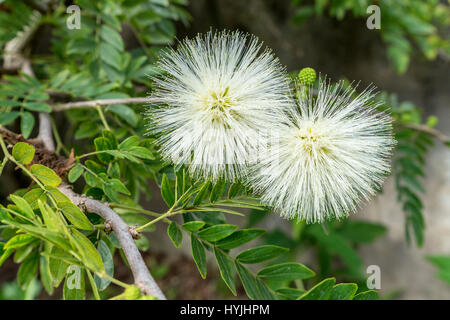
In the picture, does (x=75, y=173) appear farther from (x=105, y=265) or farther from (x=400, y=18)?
(x=400, y=18)

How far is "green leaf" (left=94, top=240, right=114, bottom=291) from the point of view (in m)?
0.73

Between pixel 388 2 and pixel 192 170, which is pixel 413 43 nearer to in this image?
pixel 388 2

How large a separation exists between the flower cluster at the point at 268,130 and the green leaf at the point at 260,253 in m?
0.13

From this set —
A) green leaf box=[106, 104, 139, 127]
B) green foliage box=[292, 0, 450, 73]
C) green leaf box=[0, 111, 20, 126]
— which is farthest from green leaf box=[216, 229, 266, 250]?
green foliage box=[292, 0, 450, 73]

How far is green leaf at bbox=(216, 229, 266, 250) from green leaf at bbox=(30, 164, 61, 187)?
0.36m

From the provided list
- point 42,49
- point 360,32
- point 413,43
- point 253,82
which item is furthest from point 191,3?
point 253,82

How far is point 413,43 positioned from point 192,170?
6.91 feet

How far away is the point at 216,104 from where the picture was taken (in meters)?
0.79

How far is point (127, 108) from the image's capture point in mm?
1044

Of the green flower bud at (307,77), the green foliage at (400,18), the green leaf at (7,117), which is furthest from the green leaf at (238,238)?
the green foliage at (400,18)

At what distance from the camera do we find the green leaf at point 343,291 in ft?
2.27

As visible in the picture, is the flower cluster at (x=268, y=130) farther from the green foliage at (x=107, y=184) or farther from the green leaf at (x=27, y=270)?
the green leaf at (x=27, y=270)

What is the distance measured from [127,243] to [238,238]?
0.28 meters

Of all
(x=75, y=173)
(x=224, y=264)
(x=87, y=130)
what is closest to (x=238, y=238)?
(x=224, y=264)
